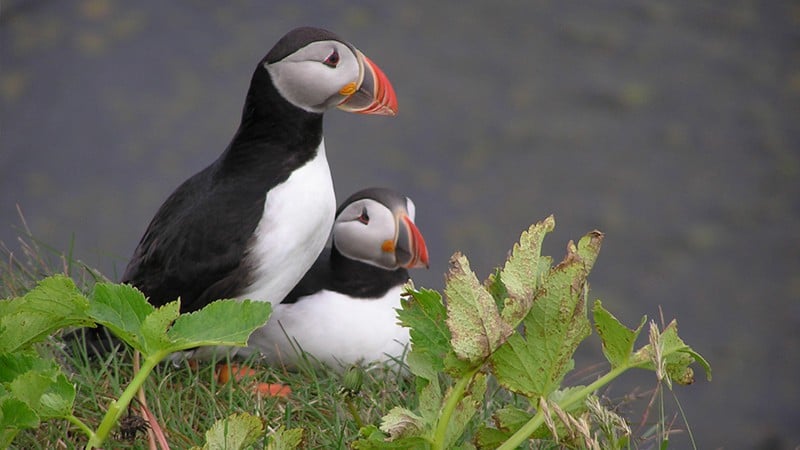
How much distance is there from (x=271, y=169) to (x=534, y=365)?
1378 millimetres

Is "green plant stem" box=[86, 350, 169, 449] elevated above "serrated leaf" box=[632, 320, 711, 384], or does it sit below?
above

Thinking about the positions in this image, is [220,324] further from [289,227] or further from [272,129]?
[272,129]

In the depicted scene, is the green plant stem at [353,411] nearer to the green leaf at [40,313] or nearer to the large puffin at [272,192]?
the green leaf at [40,313]

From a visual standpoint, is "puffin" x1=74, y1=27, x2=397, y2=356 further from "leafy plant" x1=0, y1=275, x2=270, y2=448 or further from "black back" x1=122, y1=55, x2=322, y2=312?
"leafy plant" x1=0, y1=275, x2=270, y2=448

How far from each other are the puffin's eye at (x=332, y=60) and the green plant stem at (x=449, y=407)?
1.37 meters

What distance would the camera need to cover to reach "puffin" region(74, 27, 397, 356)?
128 inches

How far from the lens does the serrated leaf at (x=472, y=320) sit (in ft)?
6.59

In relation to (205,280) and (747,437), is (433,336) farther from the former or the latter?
(747,437)

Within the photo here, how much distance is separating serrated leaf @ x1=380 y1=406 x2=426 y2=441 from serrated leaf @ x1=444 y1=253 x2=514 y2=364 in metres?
0.14

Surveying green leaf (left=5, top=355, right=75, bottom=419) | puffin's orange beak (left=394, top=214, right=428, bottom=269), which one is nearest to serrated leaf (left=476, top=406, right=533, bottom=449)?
green leaf (left=5, top=355, right=75, bottom=419)

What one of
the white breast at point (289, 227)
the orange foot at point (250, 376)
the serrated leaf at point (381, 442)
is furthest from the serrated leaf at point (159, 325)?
the white breast at point (289, 227)

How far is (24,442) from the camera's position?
2639 mm

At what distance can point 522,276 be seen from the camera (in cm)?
207

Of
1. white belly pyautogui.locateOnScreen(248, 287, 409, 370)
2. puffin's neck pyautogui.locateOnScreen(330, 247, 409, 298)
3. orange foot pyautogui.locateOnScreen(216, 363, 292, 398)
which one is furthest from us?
puffin's neck pyautogui.locateOnScreen(330, 247, 409, 298)
